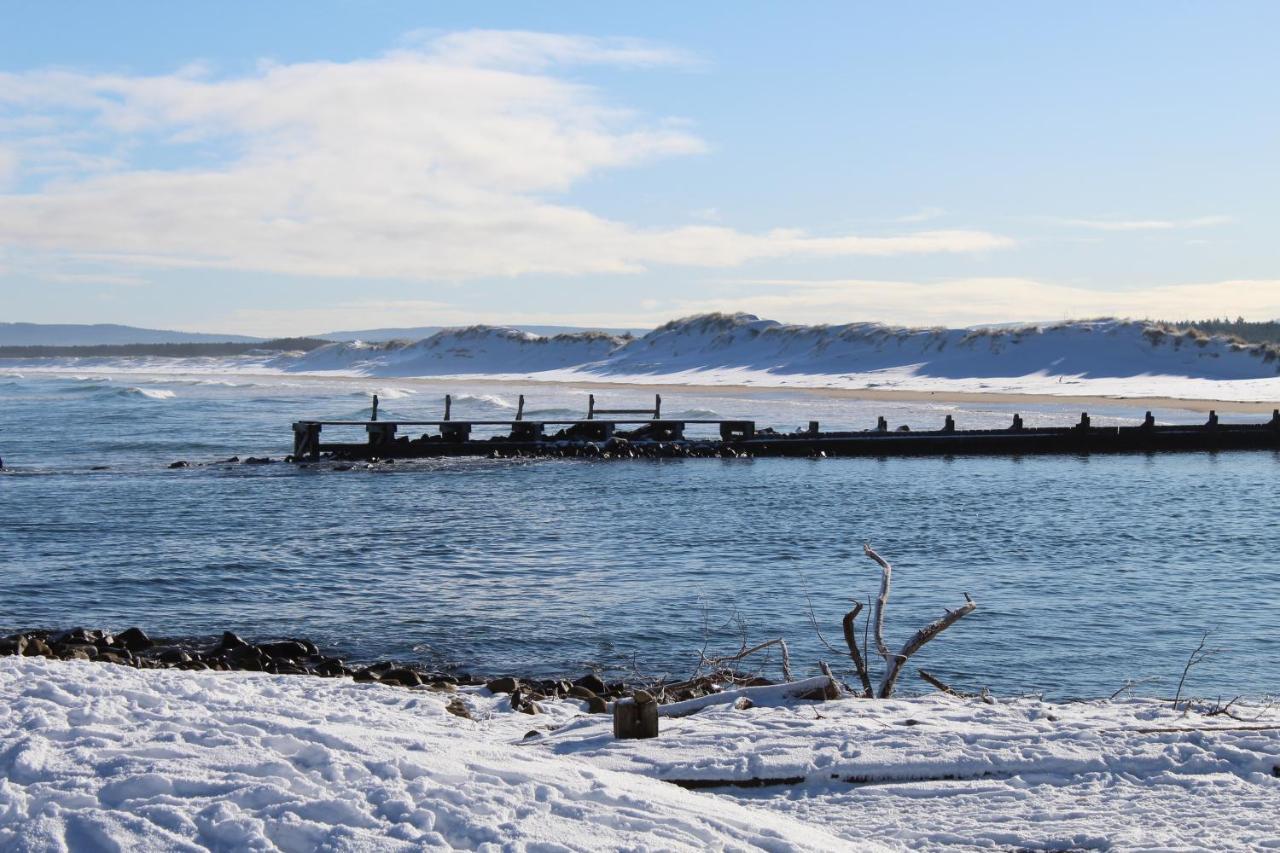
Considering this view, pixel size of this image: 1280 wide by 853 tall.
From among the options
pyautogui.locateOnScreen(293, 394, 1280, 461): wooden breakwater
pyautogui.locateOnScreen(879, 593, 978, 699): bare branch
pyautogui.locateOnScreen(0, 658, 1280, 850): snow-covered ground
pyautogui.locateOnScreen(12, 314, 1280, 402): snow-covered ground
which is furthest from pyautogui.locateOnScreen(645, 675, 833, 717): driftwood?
pyautogui.locateOnScreen(12, 314, 1280, 402): snow-covered ground

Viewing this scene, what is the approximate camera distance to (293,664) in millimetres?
12328

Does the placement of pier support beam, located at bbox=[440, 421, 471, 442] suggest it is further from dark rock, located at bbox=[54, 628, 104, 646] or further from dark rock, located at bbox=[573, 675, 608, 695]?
dark rock, located at bbox=[573, 675, 608, 695]

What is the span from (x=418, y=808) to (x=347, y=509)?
20552 millimetres

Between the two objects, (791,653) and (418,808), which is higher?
(418,808)

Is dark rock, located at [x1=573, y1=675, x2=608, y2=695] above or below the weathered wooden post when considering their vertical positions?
below

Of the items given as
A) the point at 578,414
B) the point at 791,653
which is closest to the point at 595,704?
the point at 791,653

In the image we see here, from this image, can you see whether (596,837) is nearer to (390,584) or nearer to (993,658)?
(993,658)

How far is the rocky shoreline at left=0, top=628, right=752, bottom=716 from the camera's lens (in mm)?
10898

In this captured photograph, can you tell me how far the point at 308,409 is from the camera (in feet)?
210

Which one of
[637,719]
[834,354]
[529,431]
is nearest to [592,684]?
[637,719]

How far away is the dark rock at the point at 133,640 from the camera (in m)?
13.3

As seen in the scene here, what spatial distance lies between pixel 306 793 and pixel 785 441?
107 ft

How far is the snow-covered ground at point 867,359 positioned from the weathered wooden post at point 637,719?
54.7 meters

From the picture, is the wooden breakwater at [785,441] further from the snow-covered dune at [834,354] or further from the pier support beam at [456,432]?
the snow-covered dune at [834,354]
